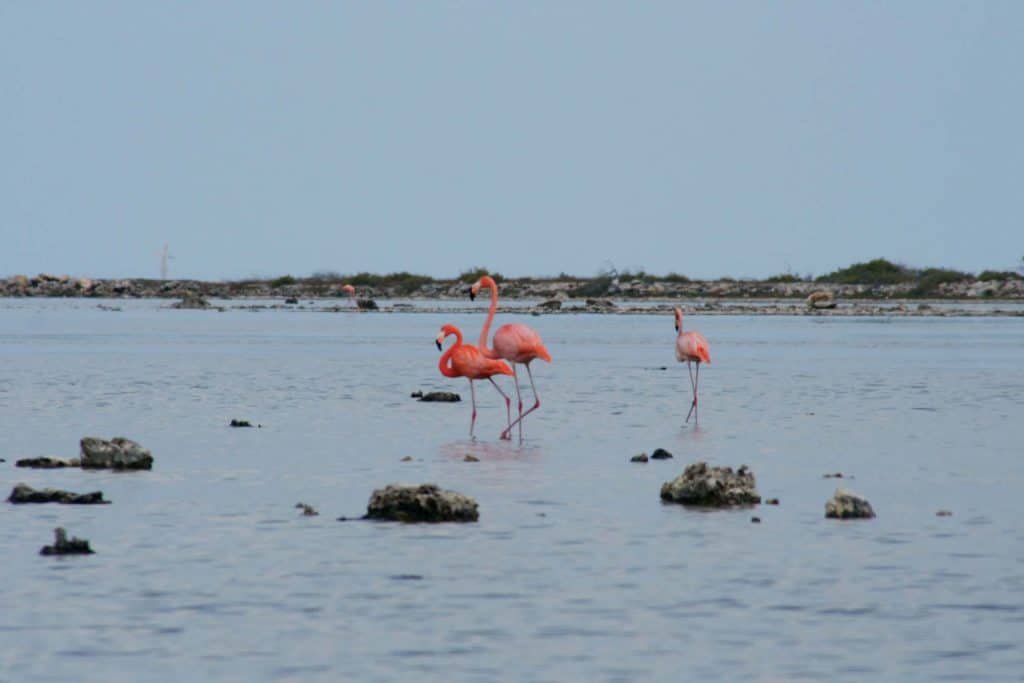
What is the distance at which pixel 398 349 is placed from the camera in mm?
49594

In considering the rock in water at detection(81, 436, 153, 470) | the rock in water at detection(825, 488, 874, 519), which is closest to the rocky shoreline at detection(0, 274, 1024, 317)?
the rock in water at detection(81, 436, 153, 470)

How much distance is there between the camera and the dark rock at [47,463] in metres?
18.7

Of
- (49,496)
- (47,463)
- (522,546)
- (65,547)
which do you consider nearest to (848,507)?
(522,546)

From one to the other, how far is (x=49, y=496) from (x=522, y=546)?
4846 mm

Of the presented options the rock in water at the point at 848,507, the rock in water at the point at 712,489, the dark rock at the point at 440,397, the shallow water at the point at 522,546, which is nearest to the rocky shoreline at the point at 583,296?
the dark rock at the point at 440,397

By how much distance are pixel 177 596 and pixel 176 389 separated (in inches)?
810

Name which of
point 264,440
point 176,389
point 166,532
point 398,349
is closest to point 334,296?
point 398,349

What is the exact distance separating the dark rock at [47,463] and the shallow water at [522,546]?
0.86 feet

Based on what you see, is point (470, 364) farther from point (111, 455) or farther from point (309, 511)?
point (309, 511)

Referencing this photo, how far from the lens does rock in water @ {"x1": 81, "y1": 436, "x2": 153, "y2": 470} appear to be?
18750mm

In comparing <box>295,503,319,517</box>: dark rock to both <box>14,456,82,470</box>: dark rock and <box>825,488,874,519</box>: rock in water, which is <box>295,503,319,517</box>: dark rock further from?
<box>825,488,874,519</box>: rock in water

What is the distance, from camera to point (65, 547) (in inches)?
522

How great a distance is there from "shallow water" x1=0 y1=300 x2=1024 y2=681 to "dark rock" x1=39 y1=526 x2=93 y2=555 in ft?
1.03

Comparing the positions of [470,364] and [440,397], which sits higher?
[470,364]
